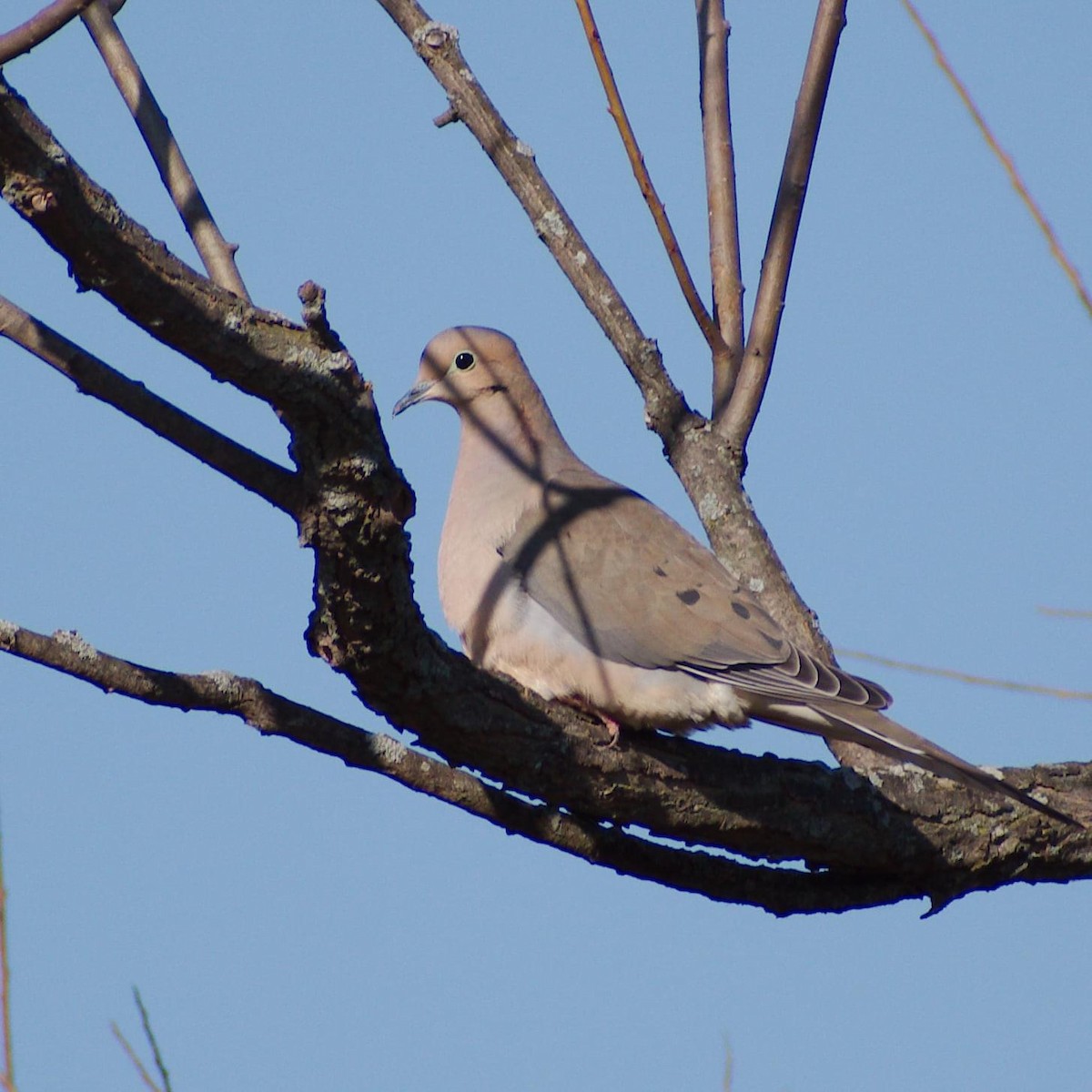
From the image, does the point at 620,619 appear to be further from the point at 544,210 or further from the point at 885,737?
the point at 544,210

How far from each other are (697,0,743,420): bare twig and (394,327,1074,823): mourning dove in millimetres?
495

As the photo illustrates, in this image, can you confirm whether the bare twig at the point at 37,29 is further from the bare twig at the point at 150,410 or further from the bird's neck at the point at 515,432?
the bird's neck at the point at 515,432

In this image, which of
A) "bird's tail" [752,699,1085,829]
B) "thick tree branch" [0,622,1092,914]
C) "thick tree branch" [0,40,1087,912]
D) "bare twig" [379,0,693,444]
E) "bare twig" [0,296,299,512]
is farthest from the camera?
"bare twig" [379,0,693,444]

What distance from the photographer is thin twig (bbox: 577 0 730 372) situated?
10.3 feet

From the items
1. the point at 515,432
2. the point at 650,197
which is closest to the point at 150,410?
the point at 650,197

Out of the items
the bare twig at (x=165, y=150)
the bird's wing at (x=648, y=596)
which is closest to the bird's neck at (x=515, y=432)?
the bird's wing at (x=648, y=596)

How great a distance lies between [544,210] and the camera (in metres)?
4.34

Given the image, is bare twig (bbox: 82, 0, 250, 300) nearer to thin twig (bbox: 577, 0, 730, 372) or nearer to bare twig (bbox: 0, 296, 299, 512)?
thin twig (bbox: 577, 0, 730, 372)

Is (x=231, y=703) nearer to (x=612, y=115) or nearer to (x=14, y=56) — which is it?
(x=14, y=56)

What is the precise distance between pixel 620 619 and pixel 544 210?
130 centimetres

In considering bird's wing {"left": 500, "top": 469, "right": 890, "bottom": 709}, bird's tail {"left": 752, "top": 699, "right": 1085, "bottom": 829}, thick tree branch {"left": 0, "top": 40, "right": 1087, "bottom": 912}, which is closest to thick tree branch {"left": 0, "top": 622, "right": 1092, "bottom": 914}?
thick tree branch {"left": 0, "top": 40, "right": 1087, "bottom": 912}

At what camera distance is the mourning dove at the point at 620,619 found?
351 centimetres

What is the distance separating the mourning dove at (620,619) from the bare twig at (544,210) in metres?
0.31

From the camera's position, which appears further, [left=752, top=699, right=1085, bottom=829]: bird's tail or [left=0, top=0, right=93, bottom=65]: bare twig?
[left=752, top=699, right=1085, bottom=829]: bird's tail
